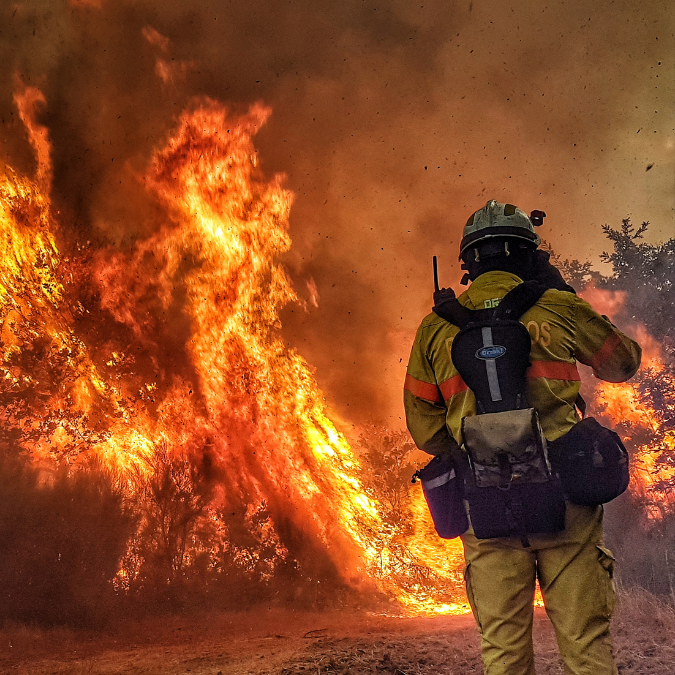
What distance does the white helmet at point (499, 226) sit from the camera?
9.74 ft

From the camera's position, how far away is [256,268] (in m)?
10.3

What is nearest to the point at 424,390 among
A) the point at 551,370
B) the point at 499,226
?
the point at 551,370

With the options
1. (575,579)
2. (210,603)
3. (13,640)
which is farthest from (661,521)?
(13,640)

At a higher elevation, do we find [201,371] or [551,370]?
[201,371]

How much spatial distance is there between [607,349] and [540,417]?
21.5 inches

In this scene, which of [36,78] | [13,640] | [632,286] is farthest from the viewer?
[632,286]

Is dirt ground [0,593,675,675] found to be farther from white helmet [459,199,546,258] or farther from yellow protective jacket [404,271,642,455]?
white helmet [459,199,546,258]

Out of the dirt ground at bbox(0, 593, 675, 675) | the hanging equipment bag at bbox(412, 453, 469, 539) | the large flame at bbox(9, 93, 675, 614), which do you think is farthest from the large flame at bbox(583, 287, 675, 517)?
the hanging equipment bag at bbox(412, 453, 469, 539)

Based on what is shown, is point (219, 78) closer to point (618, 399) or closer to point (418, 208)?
point (418, 208)

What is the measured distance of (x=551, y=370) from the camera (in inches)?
98.0

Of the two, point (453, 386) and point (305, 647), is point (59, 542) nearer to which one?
point (305, 647)

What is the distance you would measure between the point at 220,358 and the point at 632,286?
11290 millimetres

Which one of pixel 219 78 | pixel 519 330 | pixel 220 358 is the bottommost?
pixel 519 330

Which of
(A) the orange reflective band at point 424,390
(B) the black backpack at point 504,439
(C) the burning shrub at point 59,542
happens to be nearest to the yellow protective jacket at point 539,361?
(A) the orange reflective band at point 424,390
